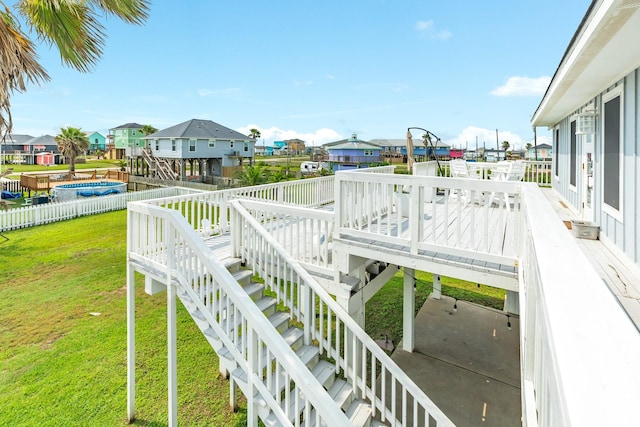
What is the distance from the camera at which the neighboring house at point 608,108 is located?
2853 mm

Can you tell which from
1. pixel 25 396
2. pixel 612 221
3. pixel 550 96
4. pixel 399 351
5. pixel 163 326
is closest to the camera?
pixel 612 221

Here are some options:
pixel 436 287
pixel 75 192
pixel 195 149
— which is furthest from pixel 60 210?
pixel 436 287

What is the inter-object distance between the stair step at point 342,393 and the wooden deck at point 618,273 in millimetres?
3035

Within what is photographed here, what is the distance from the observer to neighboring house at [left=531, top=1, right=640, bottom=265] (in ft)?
9.36

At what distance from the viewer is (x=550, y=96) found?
5945 millimetres

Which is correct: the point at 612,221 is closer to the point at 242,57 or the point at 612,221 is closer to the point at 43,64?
the point at 43,64

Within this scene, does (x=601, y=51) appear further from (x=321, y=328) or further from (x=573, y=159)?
(x=573, y=159)

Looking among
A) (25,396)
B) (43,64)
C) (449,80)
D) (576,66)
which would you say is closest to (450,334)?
(576,66)

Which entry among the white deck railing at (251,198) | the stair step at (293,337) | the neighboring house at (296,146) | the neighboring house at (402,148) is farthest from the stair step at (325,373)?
the neighboring house at (296,146)

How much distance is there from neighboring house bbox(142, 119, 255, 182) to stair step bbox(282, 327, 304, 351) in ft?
95.1

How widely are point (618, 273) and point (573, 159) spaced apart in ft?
17.2

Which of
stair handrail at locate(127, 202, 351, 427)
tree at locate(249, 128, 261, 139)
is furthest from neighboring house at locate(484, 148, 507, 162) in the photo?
stair handrail at locate(127, 202, 351, 427)

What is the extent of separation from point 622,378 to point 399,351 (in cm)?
677

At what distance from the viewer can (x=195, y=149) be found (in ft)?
104
